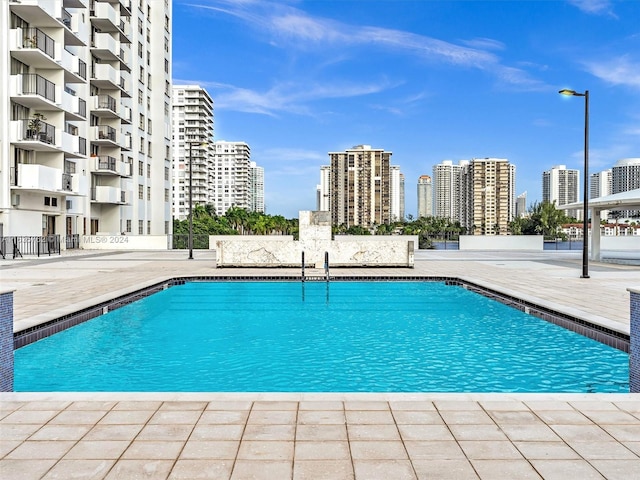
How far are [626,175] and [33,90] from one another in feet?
421

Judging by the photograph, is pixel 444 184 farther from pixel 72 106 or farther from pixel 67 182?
pixel 67 182

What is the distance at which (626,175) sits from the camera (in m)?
119

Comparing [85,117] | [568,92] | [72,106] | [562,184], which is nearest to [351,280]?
[568,92]

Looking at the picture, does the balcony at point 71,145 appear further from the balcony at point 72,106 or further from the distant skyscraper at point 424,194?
the distant skyscraper at point 424,194

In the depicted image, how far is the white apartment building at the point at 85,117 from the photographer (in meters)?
27.3

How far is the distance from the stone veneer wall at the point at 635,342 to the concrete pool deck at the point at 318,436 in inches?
28.3

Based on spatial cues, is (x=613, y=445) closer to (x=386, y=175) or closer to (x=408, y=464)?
(x=408, y=464)

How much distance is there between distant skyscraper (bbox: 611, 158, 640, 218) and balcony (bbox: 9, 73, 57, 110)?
105 meters

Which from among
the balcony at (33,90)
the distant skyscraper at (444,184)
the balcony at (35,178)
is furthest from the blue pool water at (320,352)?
the distant skyscraper at (444,184)

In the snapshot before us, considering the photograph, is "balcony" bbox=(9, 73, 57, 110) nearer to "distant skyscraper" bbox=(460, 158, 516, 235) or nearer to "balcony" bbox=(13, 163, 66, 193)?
"balcony" bbox=(13, 163, 66, 193)

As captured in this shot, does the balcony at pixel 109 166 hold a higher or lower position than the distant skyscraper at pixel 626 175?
lower

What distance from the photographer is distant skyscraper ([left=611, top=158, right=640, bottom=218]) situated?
106m

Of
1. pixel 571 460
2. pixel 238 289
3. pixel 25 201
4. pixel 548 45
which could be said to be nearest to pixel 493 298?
pixel 238 289

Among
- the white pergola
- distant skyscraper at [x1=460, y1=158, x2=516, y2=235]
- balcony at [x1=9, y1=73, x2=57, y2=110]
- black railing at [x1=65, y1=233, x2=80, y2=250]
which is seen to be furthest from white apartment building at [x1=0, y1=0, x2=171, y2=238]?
distant skyscraper at [x1=460, y1=158, x2=516, y2=235]
